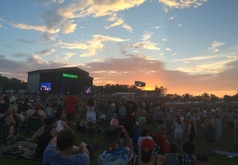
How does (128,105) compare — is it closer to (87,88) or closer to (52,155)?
(52,155)

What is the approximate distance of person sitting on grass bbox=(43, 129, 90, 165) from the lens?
10.8ft

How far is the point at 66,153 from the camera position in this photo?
342 centimetres

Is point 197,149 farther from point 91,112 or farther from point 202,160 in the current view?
point 202,160

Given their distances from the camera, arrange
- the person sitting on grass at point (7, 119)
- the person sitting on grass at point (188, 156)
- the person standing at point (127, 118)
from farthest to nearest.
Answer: the person standing at point (127, 118)
the person sitting on grass at point (7, 119)
the person sitting on grass at point (188, 156)

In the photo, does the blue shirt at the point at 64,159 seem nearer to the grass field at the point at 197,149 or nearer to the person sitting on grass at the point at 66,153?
the person sitting on grass at the point at 66,153

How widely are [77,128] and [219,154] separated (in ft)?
25.8

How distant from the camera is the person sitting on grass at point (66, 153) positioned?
330cm

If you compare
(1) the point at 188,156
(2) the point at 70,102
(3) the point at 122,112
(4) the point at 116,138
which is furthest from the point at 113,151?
(2) the point at 70,102

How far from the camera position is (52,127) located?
7.84 meters

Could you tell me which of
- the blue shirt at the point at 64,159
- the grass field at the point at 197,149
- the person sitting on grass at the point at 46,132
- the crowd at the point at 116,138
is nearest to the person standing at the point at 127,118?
the crowd at the point at 116,138

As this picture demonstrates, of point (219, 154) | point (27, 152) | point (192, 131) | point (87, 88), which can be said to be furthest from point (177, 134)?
point (87, 88)

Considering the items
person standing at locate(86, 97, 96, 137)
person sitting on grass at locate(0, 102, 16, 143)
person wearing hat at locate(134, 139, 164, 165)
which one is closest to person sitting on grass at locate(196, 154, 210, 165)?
person wearing hat at locate(134, 139, 164, 165)

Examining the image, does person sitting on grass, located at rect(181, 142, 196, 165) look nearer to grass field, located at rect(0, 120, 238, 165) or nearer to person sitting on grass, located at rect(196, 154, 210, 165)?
person sitting on grass, located at rect(196, 154, 210, 165)

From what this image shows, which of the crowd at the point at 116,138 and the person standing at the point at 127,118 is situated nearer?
the crowd at the point at 116,138
